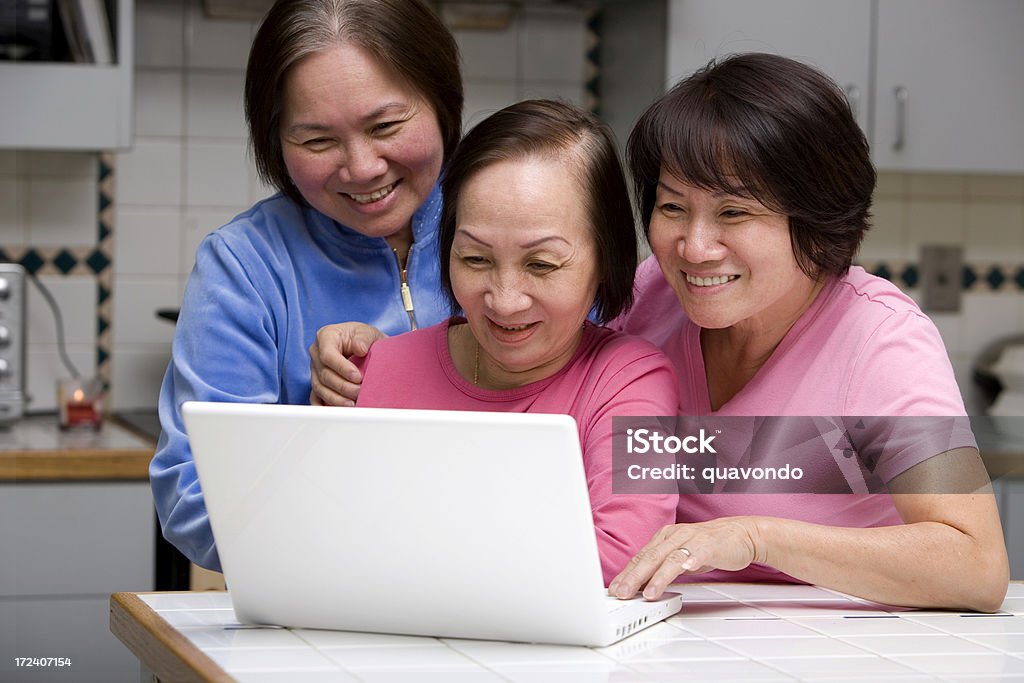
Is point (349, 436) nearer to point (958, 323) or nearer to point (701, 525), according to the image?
point (701, 525)

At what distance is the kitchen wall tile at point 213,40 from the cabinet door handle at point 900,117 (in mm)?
1425

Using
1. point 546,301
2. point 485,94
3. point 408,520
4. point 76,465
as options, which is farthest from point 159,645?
point 485,94

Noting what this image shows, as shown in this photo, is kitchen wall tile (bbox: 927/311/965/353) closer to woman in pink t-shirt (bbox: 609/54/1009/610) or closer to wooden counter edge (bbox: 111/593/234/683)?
woman in pink t-shirt (bbox: 609/54/1009/610)

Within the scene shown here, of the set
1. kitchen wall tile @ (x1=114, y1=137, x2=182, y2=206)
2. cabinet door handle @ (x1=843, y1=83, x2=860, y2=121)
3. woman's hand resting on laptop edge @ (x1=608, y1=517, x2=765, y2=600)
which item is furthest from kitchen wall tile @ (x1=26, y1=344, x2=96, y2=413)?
woman's hand resting on laptop edge @ (x1=608, y1=517, x2=765, y2=600)

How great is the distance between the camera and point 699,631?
1.12 m

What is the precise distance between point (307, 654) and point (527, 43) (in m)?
2.23

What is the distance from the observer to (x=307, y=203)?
5.19 ft

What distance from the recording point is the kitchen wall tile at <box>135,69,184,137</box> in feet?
9.34

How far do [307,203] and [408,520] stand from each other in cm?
69

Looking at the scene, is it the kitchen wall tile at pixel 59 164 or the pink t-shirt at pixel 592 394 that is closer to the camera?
the pink t-shirt at pixel 592 394

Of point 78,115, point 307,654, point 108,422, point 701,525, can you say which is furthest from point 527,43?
point 307,654

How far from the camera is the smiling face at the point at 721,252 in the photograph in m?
1.31

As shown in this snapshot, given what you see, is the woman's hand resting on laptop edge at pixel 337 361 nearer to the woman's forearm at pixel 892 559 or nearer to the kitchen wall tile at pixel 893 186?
the woman's forearm at pixel 892 559

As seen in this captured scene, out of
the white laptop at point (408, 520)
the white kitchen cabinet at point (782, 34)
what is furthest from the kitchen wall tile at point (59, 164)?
the white laptop at point (408, 520)
